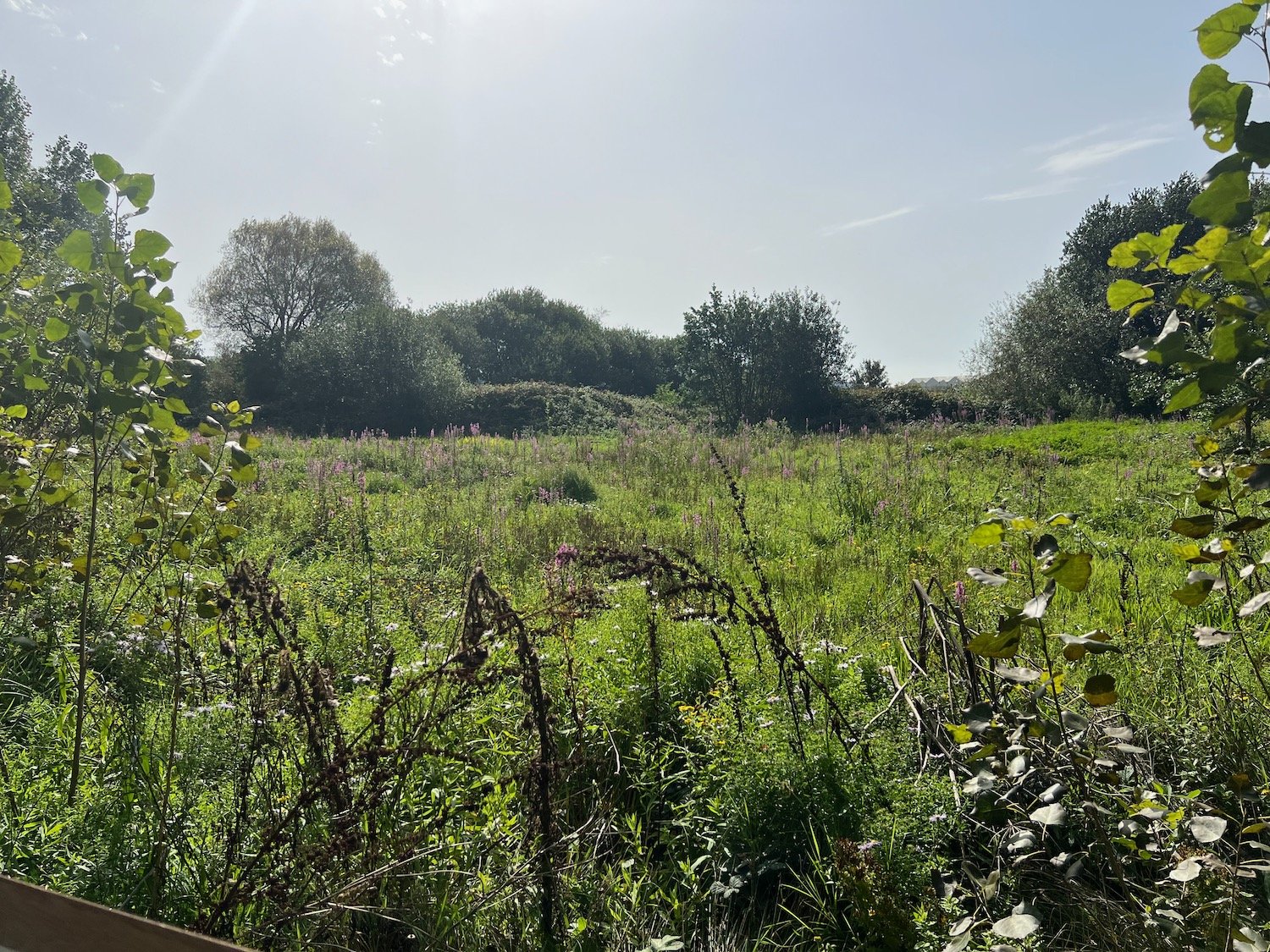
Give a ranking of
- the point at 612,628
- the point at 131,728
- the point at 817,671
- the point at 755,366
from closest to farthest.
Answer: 1. the point at 131,728
2. the point at 817,671
3. the point at 612,628
4. the point at 755,366

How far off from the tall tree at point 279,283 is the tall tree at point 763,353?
18.8 meters

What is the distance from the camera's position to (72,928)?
1069 mm

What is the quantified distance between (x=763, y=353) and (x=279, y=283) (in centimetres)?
2678

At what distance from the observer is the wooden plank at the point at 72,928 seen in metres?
0.98

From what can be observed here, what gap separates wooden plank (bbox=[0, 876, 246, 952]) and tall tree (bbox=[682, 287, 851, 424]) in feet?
89.1

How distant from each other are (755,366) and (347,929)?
89.3 ft

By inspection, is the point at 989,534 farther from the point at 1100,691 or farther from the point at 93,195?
the point at 93,195

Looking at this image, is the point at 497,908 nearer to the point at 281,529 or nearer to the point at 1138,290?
the point at 1138,290

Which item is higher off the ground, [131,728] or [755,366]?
A: [755,366]

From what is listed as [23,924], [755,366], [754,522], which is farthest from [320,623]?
[755,366]

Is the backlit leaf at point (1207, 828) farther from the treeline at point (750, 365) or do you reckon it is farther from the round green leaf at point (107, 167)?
the treeline at point (750, 365)

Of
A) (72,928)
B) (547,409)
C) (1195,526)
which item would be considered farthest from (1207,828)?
(547,409)

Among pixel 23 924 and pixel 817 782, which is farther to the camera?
pixel 817 782

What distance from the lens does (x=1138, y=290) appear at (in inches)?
49.7
